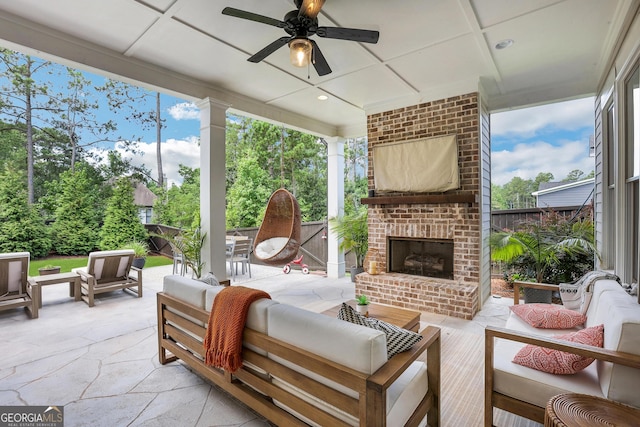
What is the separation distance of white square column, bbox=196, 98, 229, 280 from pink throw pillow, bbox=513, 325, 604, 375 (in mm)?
3518

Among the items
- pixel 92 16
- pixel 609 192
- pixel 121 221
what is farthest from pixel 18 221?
pixel 609 192

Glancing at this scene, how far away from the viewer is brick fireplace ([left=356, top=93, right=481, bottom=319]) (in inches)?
153

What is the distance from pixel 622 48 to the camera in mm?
2678

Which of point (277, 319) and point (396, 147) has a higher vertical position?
point (396, 147)

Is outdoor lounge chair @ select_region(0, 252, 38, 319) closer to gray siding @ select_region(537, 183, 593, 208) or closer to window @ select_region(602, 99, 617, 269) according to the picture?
window @ select_region(602, 99, 617, 269)

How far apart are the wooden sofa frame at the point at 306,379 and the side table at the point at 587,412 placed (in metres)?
0.55

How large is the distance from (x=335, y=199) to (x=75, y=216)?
8417 mm

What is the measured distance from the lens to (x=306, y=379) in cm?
142

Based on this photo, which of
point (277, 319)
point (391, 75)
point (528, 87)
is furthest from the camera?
point (528, 87)

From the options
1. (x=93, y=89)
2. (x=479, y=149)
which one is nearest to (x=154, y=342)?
(x=479, y=149)

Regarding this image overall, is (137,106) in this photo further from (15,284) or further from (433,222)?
(433,222)

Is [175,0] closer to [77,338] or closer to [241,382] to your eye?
[241,382]

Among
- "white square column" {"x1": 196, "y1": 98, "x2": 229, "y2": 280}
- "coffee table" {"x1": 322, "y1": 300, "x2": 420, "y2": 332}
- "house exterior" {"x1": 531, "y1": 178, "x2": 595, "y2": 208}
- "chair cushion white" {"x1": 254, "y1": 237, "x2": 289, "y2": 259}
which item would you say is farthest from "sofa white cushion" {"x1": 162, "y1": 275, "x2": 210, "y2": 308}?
"house exterior" {"x1": 531, "y1": 178, "x2": 595, "y2": 208}

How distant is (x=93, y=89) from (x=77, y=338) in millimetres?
11028
